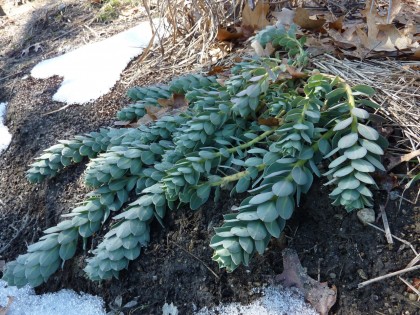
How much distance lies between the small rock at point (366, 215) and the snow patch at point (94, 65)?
164cm

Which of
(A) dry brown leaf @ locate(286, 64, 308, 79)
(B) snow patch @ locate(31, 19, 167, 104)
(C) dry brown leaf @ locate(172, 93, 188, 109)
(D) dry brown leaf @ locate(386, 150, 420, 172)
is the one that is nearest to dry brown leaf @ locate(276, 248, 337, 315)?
(D) dry brown leaf @ locate(386, 150, 420, 172)

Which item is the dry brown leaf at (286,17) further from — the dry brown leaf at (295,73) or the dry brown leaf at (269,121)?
the dry brown leaf at (269,121)

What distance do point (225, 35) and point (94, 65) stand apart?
928 millimetres

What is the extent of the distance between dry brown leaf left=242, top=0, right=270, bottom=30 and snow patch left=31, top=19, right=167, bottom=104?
1.75 ft

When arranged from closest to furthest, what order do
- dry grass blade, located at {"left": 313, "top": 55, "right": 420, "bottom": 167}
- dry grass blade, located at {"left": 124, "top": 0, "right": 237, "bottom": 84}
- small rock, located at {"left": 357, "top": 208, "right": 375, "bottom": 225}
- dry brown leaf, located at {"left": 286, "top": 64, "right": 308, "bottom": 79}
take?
small rock, located at {"left": 357, "top": 208, "right": 375, "bottom": 225}, dry grass blade, located at {"left": 313, "top": 55, "right": 420, "bottom": 167}, dry brown leaf, located at {"left": 286, "top": 64, "right": 308, "bottom": 79}, dry grass blade, located at {"left": 124, "top": 0, "right": 237, "bottom": 84}

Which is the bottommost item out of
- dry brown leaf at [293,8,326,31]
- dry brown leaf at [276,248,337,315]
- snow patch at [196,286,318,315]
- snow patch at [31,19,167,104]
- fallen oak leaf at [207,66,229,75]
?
snow patch at [196,286,318,315]

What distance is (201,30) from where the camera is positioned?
261 cm

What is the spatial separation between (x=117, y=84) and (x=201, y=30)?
0.56 metres

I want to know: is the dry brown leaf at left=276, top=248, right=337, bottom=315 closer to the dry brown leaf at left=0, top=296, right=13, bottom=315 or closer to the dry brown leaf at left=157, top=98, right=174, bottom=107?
the dry brown leaf at left=157, top=98, right=174, bottom=107

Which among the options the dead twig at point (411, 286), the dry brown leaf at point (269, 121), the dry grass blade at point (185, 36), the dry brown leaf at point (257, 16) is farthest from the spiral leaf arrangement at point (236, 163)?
the dry grass blade at point (185, 36)

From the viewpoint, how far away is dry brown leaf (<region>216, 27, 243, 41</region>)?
2.41m

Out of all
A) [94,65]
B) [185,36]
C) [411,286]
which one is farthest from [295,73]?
[94,65]

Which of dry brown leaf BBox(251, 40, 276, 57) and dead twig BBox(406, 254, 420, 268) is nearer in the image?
dead twig BBox(406, 254, 420, 268)

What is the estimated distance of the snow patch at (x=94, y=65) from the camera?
2.69m
